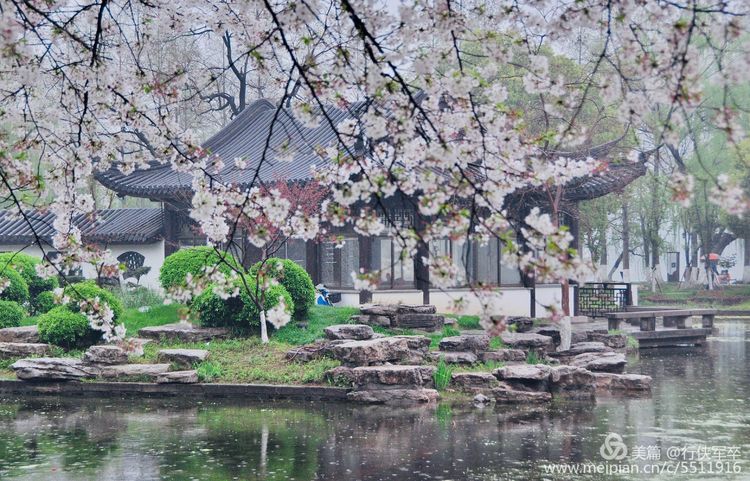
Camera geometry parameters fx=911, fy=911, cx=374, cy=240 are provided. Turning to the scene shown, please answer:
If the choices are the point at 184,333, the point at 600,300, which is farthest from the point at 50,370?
the point at 600,300

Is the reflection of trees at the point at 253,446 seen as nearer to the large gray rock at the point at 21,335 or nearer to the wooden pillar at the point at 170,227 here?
the large gray rock at the point at 21,335

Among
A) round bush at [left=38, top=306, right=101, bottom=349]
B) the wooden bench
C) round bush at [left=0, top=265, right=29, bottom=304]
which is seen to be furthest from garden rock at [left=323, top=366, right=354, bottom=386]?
the wooden bench

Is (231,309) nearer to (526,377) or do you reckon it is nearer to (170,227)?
(526,377)

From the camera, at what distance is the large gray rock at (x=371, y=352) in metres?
15.6

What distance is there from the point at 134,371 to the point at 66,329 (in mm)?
2693

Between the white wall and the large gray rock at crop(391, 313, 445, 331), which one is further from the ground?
the white wall

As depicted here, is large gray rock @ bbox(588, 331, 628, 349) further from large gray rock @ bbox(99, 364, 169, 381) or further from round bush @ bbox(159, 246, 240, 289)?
large gray rock @ bbox(99, 364, 169, 381)

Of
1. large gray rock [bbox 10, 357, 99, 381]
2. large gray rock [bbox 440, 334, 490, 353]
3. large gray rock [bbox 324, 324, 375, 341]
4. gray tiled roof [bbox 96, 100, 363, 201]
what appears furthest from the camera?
gray tiled roof [bbox 96, 100, 363, 201]

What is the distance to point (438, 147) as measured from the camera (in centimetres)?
557

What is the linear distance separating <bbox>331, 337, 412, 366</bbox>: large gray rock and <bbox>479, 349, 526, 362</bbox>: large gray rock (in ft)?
5.78

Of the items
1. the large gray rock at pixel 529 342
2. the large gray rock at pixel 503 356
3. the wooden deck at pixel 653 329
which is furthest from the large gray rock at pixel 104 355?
the wooden deck at pixel 653 329

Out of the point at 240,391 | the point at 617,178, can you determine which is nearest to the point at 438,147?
the point at 240,391

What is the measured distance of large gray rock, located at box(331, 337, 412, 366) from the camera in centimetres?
1560

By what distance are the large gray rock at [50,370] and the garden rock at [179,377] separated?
1.49 metres
